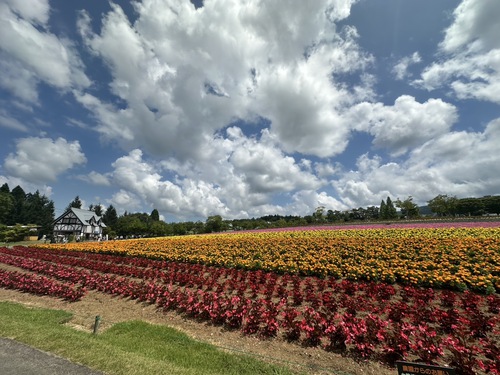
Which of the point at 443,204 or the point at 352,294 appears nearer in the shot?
the point at 352,294

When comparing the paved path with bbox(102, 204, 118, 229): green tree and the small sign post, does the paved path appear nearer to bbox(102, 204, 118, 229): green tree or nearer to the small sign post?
the small sign post

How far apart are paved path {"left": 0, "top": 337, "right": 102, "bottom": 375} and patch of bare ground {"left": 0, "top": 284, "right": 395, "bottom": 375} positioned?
2.14 meters

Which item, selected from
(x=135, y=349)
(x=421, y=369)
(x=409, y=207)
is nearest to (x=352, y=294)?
(x=421, y=369)

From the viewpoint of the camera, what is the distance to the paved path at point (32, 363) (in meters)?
4.34

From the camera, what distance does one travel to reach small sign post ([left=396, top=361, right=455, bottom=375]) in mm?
2570

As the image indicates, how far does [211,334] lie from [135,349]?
76.3 inches

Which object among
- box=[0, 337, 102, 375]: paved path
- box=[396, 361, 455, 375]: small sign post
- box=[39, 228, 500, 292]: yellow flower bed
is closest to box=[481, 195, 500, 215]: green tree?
box=[39, 228, 500, 292]: yellow flower bed

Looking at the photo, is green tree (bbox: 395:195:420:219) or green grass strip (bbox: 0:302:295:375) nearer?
green grass strip (bbox: 0:302:295:375)

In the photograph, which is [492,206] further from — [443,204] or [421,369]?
[421,369]

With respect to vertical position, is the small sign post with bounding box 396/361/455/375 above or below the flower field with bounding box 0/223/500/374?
above

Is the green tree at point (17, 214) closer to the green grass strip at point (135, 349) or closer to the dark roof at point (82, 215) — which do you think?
the dark roof at point (82, 215)

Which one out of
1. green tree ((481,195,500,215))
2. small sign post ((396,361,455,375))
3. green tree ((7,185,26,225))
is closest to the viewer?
small sign post ((396,361,455,375))

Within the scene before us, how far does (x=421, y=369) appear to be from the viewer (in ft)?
8.71

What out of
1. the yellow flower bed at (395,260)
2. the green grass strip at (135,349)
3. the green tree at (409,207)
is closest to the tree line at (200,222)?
the green tree at (409,207)
